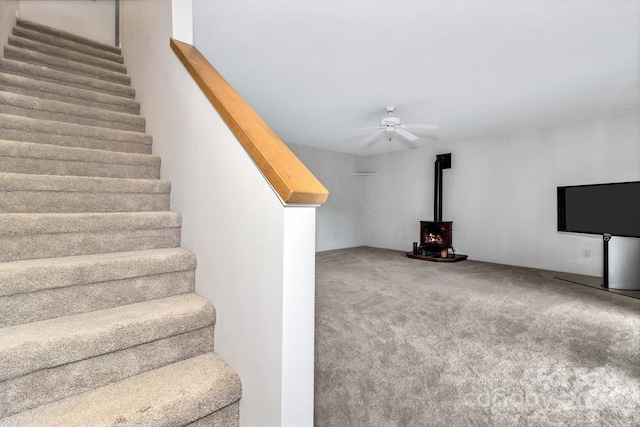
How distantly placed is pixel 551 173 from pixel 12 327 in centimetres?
625

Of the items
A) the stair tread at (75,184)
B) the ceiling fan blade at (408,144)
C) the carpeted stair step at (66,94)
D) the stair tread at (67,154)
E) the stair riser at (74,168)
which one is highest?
the ceiling fan blade at (408,144)

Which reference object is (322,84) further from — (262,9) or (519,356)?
(519,356)

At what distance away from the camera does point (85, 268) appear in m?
1.20

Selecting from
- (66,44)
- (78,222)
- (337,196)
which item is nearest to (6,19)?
(66,44)

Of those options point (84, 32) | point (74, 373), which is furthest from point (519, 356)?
point (84, 32)

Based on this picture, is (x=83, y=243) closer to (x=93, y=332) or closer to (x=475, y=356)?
(x=93, y=332)

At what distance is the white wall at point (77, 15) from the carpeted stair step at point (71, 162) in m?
3.81

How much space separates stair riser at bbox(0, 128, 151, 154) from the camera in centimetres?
176

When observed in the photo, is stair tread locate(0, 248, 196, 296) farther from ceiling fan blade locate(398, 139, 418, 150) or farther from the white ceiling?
ceiling fan blade locate(398, 139, 418, 150)

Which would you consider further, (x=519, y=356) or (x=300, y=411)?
(x=519, y=356)

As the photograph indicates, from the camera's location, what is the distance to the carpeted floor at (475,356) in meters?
1.52

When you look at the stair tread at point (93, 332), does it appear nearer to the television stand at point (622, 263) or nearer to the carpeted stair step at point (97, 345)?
the carpeted stair step at point (97, 345)

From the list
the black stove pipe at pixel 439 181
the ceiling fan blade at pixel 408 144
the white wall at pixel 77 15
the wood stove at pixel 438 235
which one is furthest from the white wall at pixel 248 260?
the black stove pipe at pixel 439 181

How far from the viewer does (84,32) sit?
14.3 feet
